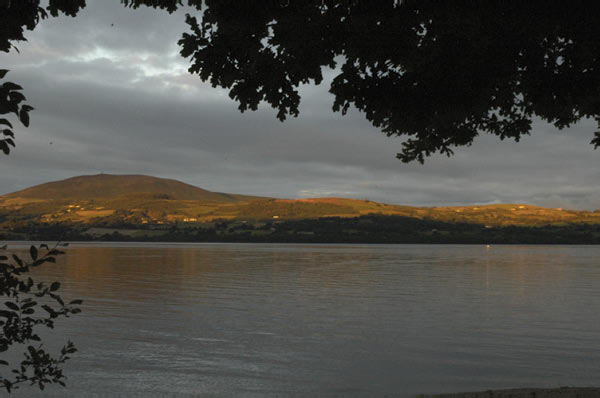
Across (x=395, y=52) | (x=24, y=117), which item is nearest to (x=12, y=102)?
(x=24, y=117)

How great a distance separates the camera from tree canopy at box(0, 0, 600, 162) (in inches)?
417

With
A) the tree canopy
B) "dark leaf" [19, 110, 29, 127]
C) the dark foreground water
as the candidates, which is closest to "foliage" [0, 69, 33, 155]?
"dark leaf" [19, 110, 29, 127]

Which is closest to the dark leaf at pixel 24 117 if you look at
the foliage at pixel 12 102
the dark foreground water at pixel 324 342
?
the foliage at pixel 12 102

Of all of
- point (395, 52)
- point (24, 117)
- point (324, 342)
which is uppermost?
point (395, 52)

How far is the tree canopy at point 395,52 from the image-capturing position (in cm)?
1059

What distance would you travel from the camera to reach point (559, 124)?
2098cm

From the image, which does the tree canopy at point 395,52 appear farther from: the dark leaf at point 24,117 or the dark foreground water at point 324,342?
the dark foreground water at point 324,342

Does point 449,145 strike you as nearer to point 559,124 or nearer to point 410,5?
point 559,124

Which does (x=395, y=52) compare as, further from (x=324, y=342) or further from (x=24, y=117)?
(x=324, y=342)

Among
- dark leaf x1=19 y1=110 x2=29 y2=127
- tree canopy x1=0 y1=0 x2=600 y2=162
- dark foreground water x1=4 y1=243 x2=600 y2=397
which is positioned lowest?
dark foreground water x1=4 y1=243 x2=600 y2=397

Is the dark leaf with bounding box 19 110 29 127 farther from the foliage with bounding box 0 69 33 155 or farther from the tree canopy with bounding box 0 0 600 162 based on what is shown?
the tree canopy with bounding box 0 0 600 162

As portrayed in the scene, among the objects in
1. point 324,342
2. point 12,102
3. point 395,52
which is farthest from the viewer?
point 324,342

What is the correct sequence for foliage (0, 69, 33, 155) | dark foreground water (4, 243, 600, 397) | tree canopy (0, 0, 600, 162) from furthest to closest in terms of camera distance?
dark foreground water (4, 243, 600, 397) < tree canopy (0, 0, 600, 162) < foliage (0, 69, 33, 155)

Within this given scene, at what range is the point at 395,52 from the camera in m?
11.4
